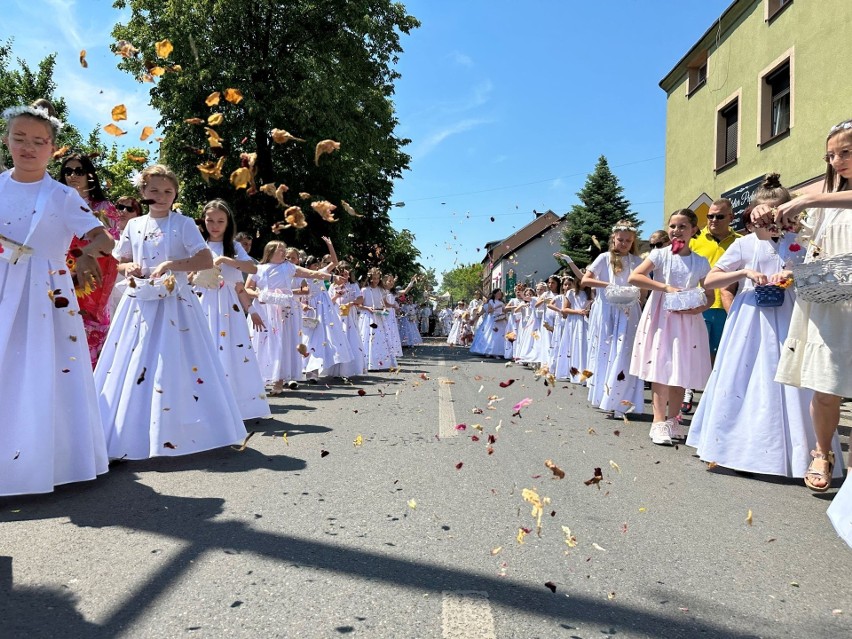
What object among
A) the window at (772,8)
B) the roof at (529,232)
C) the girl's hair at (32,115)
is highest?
the roof at (529,232)

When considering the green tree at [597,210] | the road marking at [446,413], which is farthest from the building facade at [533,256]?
the road marking at [446,413]

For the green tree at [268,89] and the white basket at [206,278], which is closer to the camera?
the white basket at [206,278]

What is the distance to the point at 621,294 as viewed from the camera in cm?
711

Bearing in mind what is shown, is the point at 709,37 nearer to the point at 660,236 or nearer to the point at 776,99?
the point at 776,99

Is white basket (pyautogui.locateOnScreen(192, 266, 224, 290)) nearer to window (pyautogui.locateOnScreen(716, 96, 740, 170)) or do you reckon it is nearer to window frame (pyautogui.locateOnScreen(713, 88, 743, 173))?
window (pyautogui.locateOnScreen(716, 96, 740, 170))

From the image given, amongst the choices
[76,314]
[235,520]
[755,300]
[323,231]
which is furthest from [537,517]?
[323,231]

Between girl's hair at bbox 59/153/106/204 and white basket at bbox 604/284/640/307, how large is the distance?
5.24 m

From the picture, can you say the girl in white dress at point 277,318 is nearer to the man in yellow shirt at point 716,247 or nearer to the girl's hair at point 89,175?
the girl's hair at point 89,175

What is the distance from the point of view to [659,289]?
588 cm

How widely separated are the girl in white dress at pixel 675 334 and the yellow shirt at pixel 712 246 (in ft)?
3.50

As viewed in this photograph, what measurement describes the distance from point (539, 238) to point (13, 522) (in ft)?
272

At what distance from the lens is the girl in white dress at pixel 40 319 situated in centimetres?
373

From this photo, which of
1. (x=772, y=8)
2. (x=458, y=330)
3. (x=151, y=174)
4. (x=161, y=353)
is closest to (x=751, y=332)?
(x=161, y=353)

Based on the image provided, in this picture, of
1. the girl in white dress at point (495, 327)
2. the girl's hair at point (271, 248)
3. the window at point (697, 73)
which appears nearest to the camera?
the girl's hair at point (271, 248)
